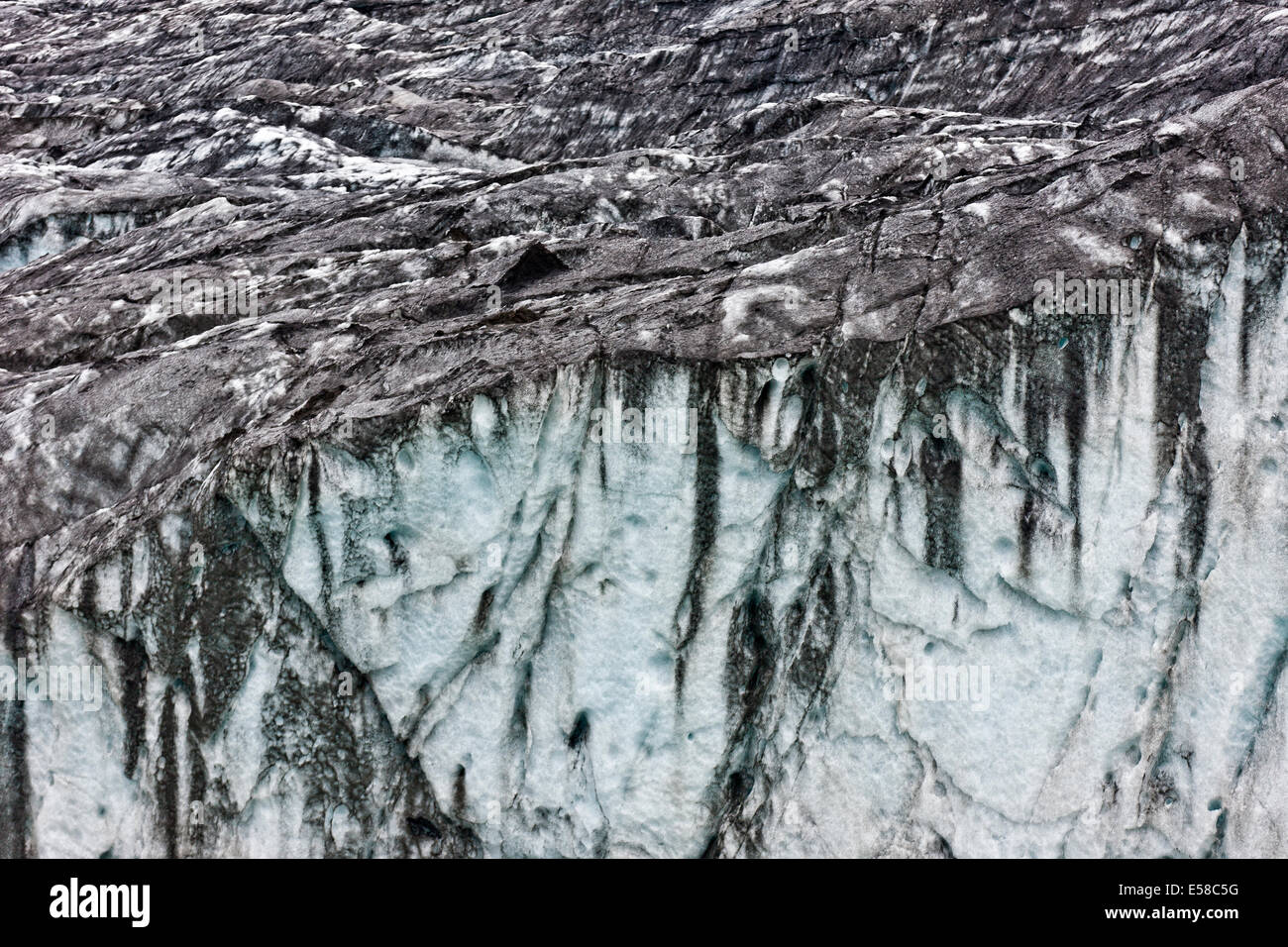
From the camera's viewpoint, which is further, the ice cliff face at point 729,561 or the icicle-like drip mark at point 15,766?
the icicle-like drip mark at point 15,766

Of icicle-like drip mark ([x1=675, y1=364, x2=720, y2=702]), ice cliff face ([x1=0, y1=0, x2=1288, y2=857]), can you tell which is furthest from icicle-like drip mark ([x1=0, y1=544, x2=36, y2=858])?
icicle-like drip mark ([x1=675, y1=364, x2=720, y2=702])

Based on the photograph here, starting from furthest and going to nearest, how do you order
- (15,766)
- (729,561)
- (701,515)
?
(15,766), (729,561), (701,515)

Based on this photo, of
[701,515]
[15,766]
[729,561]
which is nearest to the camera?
[701,515]

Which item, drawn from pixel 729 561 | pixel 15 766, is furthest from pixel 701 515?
pixel 15 766

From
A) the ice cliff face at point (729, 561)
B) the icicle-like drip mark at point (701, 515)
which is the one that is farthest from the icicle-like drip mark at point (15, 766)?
the icicle-like drip mark at point (701, 515)

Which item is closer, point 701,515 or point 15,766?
point 701,515

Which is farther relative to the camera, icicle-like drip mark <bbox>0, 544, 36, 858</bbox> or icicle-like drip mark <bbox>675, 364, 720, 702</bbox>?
icicle-like drip mark <bbox>0, 544, 36, 858</bbox>

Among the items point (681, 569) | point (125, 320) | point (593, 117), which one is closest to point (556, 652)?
point (681, 569)

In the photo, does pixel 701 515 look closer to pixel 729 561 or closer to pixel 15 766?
pixel 729 561

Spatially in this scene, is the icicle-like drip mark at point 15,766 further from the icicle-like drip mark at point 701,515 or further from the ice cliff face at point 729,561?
the icicle-like drip mark at point 701,515

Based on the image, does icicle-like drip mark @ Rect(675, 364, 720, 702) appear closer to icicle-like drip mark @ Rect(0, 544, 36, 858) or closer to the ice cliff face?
the ice cliff face

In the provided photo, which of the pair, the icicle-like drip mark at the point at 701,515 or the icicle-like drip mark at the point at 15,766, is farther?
the icicle-like drip mark at the point at 15,766
